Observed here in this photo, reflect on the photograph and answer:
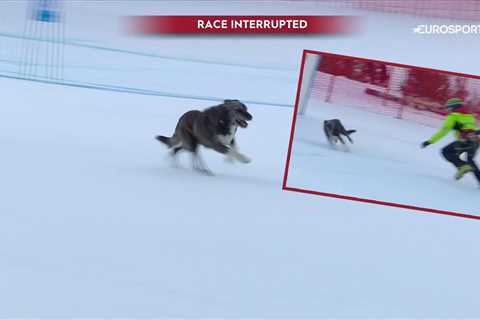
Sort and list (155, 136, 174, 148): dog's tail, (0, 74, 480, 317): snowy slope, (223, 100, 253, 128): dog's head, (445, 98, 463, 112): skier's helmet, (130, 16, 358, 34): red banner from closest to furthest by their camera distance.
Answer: (0, 74, 480, 317): snowy slope
(445, 98, 463, 112): skier's helmet
(223, 100, 253, 128): dog's head
(155, 136, 174, 148): dog's tail
(130, 16, 358, 34): red banner

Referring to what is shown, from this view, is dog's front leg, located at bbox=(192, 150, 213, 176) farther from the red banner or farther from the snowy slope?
the red banner

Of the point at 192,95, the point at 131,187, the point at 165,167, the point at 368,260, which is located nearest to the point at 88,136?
the point at 165,167

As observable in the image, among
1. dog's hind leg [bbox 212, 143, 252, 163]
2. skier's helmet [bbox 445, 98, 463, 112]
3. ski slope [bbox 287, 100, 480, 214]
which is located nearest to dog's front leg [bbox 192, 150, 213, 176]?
dog's hind leg [bbox 212, 143, 252, 163]

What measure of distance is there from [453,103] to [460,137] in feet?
0.37

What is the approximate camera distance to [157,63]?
4.61 m

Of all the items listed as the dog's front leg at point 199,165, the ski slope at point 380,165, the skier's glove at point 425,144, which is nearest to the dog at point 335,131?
the ski slope at point 380,165

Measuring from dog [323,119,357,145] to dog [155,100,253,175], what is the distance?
330mm

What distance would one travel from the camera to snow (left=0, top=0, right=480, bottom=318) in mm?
1699

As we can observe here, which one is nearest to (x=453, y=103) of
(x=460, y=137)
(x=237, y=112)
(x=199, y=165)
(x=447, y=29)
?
(x=460, y=137)

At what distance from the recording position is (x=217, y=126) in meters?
2.44

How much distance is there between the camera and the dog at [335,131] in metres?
2.17

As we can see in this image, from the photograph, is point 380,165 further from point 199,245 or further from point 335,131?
point 199,245

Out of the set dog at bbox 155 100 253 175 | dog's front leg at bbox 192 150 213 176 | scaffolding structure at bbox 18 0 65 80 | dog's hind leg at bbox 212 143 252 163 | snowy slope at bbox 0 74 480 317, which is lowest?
snowy slope at bbox 0 74 480 317

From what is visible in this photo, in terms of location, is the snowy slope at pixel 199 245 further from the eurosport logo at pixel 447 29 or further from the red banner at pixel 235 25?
the eurosport logo at pixel 447 29
